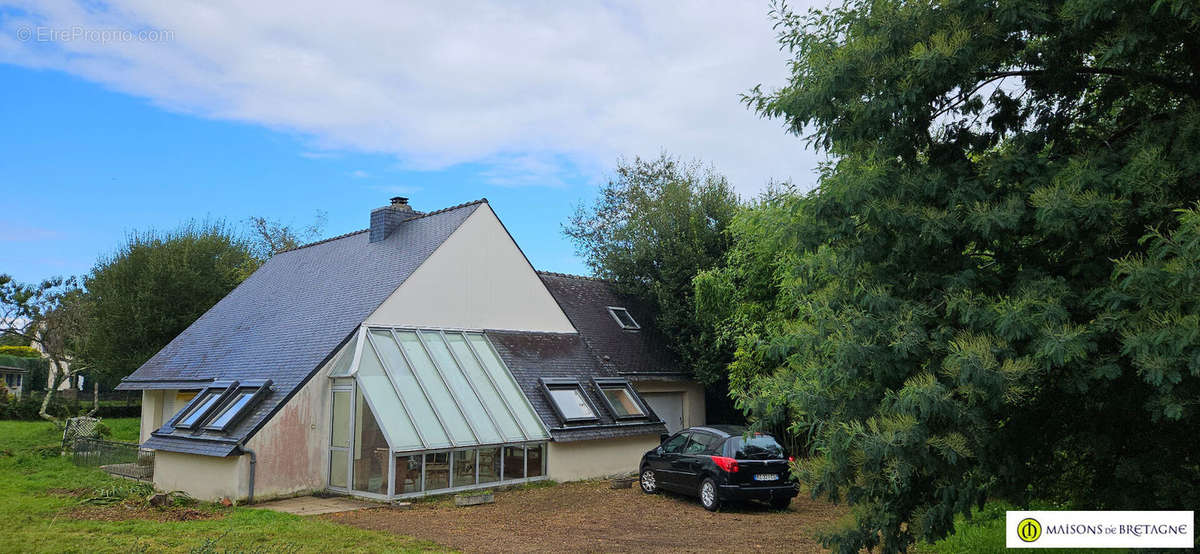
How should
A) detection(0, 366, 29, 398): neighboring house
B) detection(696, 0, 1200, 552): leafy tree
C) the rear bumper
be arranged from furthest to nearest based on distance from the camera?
detection(0, 366, 29, 398): neighboring house
the rear bumper
detection(696, 0, 1200, 552): leafy tree

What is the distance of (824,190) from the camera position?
279 inches

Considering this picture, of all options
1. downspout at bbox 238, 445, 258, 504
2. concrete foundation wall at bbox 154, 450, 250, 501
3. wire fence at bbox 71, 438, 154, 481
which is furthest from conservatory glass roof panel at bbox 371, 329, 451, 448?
wire fence at bbox 71, 438, 154, 481

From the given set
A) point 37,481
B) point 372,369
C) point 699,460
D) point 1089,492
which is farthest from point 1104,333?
point 37,481

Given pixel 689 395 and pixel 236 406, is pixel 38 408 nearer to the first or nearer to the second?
pixel 236 406

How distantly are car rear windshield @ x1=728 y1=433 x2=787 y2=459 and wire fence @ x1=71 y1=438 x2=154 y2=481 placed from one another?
42.1 ft

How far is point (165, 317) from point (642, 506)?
2368 centimetres

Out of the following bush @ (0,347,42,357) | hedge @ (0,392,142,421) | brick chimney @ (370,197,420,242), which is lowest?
hedge @ (0,392,142,421)

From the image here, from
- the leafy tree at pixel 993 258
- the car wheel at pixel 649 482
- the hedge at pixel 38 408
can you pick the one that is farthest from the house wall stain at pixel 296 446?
the hedge at pixel 38 408

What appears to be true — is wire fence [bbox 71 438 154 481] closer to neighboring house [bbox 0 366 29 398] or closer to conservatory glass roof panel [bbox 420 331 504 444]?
conservatory glass roof panel [bbox 420 331 504 444]

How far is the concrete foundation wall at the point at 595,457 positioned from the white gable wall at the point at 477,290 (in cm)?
388

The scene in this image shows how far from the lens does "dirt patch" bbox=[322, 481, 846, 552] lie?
10391mm

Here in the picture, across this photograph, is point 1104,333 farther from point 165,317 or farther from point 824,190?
point 165,317

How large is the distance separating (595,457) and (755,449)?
509cm

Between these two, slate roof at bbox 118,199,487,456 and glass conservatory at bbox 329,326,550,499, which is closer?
glass conservatory at bbox 329,326,550,499
